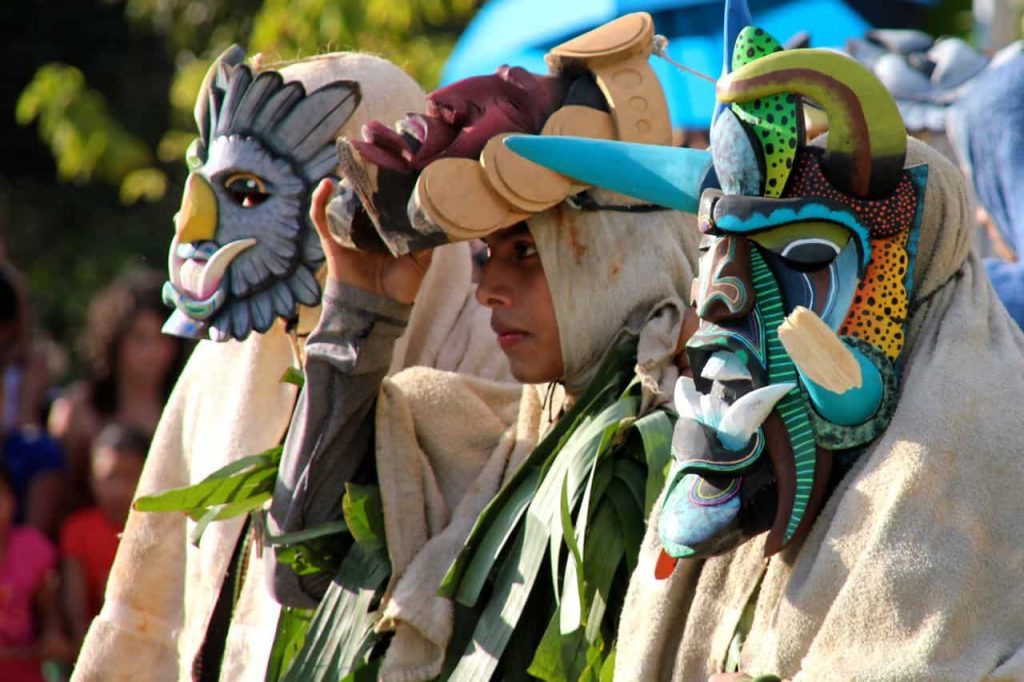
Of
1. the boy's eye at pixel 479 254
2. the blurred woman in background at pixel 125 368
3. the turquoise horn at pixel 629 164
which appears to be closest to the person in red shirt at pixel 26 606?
the blurred woman in background at pixel 125 368

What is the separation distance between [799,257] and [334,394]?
1.16 m

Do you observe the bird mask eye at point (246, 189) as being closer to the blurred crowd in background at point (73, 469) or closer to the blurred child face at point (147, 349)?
the blurred crowd in background at point (73, 469)

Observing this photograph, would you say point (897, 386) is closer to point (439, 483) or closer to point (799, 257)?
point (799, 257)

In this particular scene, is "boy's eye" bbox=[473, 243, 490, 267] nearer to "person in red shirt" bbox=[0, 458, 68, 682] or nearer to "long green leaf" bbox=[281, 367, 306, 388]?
"long green leaf" bbox=[281, 367, 306, 388]

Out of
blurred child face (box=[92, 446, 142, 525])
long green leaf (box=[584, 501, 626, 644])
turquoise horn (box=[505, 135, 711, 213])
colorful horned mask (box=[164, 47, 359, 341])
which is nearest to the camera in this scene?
turquoise horn (box=[505, 135, 711, 213])

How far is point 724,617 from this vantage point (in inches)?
→ 100.0

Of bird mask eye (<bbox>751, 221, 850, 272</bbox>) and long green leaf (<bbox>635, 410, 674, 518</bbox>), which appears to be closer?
bird mask eye (<bbox>751, 221, 850, 272</bbox>)

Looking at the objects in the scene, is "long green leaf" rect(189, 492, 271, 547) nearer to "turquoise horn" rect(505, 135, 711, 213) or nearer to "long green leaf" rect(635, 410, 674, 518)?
"long green leaf" rect(635, 410, 674, 518)

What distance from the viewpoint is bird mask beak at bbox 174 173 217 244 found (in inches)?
140

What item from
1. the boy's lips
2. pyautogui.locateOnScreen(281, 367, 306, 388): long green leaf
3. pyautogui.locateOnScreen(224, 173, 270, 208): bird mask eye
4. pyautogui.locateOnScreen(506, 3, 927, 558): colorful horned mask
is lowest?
pyautogui.locateOnScreen(281, 367, 306, 388): long green leaf

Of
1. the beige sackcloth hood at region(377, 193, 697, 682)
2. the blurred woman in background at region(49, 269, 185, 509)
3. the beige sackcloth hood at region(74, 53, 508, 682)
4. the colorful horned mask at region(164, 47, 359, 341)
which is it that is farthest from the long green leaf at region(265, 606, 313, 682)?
the blurred woman in background at region(49, 269, 185, 509)

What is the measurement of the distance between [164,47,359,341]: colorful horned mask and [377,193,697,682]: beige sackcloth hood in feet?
1.18

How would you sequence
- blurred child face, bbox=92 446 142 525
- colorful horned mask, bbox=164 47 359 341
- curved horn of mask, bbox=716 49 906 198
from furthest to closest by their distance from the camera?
blurred child face, bbox=92 446 142 525 → colorful horned mask, bbox=164 47 359 341 → curved horn of mask, bbox=716 49 906 198

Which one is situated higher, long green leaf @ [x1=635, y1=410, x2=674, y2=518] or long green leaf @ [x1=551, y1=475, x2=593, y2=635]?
long green leaf @ [x1=635, y1=410, x2=674, y2=518]
